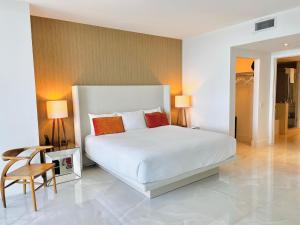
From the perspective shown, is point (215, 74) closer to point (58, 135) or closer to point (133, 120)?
point (133, 120)

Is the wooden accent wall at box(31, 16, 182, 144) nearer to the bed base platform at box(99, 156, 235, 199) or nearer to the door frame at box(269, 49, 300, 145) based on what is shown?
the bed base platform at box(99, 156, 235, 199)

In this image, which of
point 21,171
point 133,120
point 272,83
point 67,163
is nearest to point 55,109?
point 67,163

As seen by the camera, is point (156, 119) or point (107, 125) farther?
point (156, 119)

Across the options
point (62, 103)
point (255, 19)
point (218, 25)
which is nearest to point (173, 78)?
point (218, 25)

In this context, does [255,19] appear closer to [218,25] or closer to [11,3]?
[218,25]

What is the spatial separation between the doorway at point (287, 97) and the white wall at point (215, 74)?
6.14 ft

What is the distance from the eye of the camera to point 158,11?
377cm

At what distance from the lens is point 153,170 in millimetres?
2762

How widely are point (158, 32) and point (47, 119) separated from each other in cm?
304

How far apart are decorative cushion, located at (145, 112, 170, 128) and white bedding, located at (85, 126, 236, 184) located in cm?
64

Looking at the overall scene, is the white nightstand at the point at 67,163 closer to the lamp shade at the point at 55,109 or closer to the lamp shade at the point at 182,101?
the lamp shade at the point at 55,109

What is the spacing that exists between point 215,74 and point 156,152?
2.96 meters

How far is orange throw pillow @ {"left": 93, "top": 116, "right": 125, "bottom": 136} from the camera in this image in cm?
412

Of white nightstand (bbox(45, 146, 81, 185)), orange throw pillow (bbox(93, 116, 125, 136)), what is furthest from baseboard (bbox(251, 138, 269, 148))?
white nightstand (bbox(45, 146, 81, 185))
